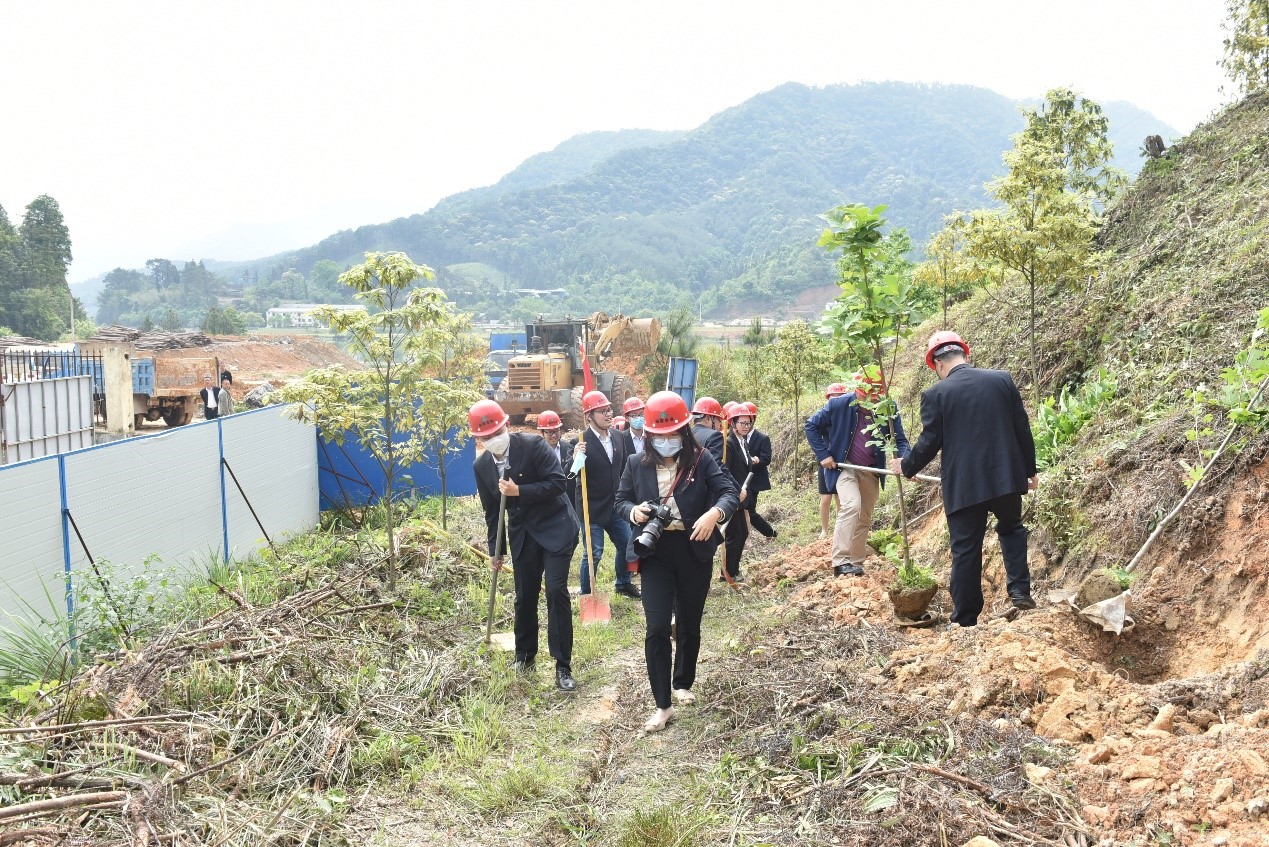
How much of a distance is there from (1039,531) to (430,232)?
166m

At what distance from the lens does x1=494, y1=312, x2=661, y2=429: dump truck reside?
2558cm

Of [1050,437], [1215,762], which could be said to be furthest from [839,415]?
[1215,762]

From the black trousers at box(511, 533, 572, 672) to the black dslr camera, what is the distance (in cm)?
117

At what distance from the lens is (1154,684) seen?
4504 millimetres

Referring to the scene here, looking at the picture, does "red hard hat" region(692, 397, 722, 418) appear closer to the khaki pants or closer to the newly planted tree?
the khaki pants

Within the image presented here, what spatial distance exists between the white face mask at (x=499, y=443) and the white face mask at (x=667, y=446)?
1.32 meters

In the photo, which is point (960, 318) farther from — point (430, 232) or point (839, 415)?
point (430, 232)

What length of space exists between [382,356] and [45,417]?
8787mm

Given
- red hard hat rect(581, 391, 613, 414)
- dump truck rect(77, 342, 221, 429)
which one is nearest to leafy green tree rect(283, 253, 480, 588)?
red hard hat rect(581, 391, 613, 414)

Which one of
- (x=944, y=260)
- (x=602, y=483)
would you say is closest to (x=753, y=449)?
(x=602, y=483)

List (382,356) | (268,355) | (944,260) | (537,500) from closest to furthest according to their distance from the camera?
(537,500) → (382,356) → (944,260) → (268,355)

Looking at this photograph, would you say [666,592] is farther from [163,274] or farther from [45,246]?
[163,274]

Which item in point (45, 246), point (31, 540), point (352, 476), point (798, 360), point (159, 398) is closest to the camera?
point (31, 540)

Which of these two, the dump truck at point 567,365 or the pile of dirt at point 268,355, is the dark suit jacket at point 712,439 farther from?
the pile of dirt at point 268,355
